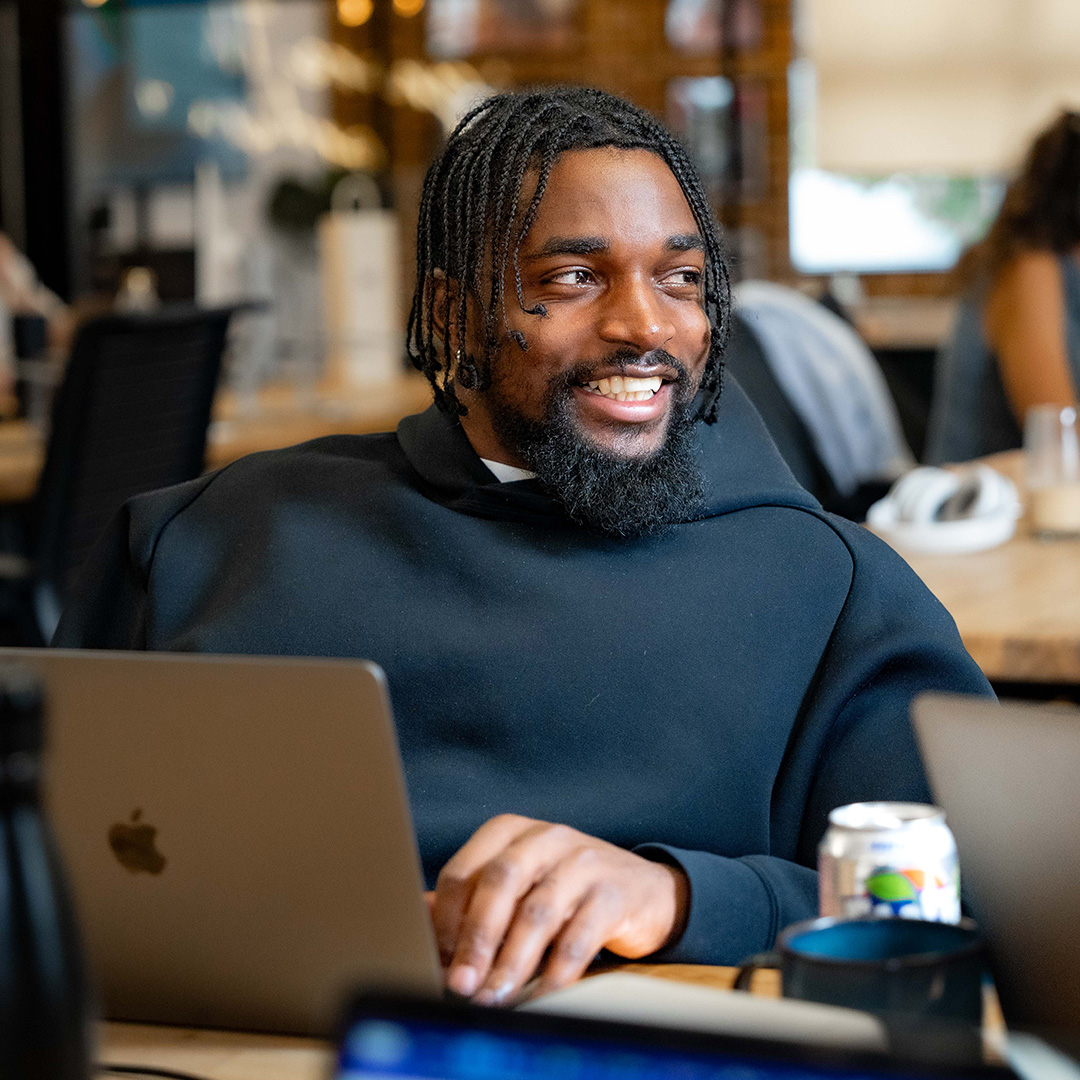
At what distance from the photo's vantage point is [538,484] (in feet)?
3.89

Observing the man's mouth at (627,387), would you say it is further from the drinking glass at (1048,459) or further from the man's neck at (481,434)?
the drinking glass at (1048,459)

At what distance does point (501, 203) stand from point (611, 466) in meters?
0.23

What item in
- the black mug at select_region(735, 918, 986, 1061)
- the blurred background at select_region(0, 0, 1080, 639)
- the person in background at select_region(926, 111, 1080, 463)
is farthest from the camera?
the blurred background at select_region(0, 0, 1080, 639)

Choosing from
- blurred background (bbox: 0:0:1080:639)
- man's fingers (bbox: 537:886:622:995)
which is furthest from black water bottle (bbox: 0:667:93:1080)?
blurred background (bbox: 0:0:1080:639)

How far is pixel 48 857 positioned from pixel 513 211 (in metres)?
0.78

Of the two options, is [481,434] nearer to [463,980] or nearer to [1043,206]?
[463,980]

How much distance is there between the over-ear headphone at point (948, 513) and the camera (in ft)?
6.30

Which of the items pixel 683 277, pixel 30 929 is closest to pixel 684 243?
pixel 683 277

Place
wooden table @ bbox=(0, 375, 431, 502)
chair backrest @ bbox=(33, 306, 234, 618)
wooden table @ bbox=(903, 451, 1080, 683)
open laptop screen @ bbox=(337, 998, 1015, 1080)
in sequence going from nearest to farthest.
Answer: open laptop screen @ bbox=(337, 998, 1015, 1080), wooden table @ bbox=(903, 451, 1080, 683), chair backrest @ bbox=(33, 306, 234, 618), wooden table @ bbox=(0, 375, 431, 502)

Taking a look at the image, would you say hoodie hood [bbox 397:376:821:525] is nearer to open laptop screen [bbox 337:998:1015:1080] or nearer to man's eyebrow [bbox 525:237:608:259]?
man's eyebrow [bbox 525:237:608:259]

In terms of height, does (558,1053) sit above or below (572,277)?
below

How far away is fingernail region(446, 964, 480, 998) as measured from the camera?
78 centimetres

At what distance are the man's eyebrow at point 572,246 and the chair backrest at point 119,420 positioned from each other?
1361mm

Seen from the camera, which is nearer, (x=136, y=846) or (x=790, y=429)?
(x=136, y=846)
